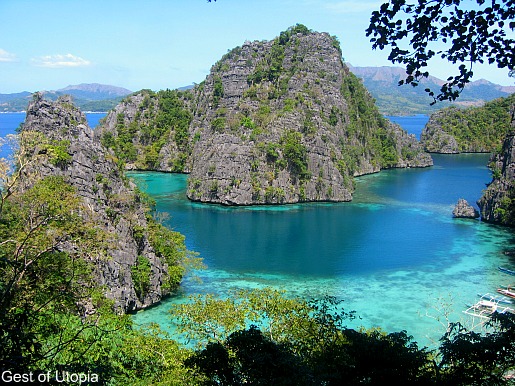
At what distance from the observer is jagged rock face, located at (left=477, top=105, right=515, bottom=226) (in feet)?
166

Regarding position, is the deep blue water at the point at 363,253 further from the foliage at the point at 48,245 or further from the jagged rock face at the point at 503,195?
the foliage at the point at 48,245

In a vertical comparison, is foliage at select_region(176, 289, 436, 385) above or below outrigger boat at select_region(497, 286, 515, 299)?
above

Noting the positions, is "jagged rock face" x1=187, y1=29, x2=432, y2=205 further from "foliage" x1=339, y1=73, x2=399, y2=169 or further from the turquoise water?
the turquoise water

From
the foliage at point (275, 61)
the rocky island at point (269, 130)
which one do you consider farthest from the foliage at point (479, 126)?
the foliage at point (275, 61)

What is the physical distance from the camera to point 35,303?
16.3 m

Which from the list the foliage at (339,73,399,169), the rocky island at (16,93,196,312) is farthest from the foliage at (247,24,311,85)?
the rocky island at (16,93,196,312)

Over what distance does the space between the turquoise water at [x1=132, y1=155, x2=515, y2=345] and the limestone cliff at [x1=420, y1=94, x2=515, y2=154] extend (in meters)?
62.2

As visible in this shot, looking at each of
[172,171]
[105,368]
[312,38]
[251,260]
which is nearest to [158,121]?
[172,171]

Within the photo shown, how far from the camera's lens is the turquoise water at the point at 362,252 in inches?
1171

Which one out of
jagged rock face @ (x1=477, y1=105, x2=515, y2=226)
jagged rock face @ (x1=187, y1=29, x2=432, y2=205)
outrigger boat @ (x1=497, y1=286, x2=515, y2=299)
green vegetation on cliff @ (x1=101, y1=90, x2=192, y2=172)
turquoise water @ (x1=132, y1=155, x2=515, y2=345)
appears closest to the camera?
turquoise water @ (x1=132, y1=155, x2=515, y2=345)

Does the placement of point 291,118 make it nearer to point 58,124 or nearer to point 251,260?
point 251,260

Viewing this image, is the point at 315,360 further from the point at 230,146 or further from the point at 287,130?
the point at 287,130

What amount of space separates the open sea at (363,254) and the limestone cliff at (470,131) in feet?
206

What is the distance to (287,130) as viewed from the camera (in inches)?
2606
